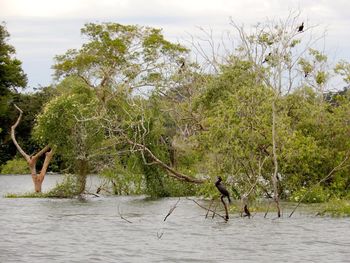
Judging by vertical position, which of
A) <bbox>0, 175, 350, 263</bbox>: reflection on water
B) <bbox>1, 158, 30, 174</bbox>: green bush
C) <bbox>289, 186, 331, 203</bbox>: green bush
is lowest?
<bbox>0, 175, 350, 263</bbox>: reflection on water

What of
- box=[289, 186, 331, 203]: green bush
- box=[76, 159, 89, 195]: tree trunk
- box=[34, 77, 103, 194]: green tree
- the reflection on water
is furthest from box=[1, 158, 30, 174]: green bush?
box=[289, 186, 331, 203]: green bush

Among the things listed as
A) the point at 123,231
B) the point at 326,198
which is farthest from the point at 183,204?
the point at 123,231

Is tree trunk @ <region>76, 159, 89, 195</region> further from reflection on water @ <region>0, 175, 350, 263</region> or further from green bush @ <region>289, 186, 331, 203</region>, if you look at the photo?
green bush @ <region>289, 186, 331, 203</region>

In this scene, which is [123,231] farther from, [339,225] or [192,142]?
[192,142]

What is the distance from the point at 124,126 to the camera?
3725cm

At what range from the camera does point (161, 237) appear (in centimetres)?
2392

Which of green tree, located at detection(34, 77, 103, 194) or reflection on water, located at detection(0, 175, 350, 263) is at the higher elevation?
green tree, located at detection(34, 77, 103, 194)

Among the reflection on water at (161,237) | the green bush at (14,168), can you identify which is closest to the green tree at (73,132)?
the reflection on water at (161,237)

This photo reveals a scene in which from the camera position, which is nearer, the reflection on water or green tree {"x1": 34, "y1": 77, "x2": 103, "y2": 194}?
the reflection on water

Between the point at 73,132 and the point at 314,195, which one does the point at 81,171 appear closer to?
the point at 73,132

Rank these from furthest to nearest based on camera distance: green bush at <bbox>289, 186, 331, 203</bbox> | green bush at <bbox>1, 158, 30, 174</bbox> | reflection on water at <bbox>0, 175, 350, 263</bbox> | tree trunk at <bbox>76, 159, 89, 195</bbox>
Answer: green bush at <bbox>1, 158, 30, 174</bbox> < tree trunk at <bbox>76, 159, 89, 195</bbox> < green bush at <bbox>289, 186, 331, 203</bbox> < reflection on water at <bbox>0, 175, 350, 263</bbox>

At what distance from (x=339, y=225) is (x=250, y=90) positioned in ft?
23.1

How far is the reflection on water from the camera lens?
20.2 meters

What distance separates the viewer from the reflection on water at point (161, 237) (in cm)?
2017
